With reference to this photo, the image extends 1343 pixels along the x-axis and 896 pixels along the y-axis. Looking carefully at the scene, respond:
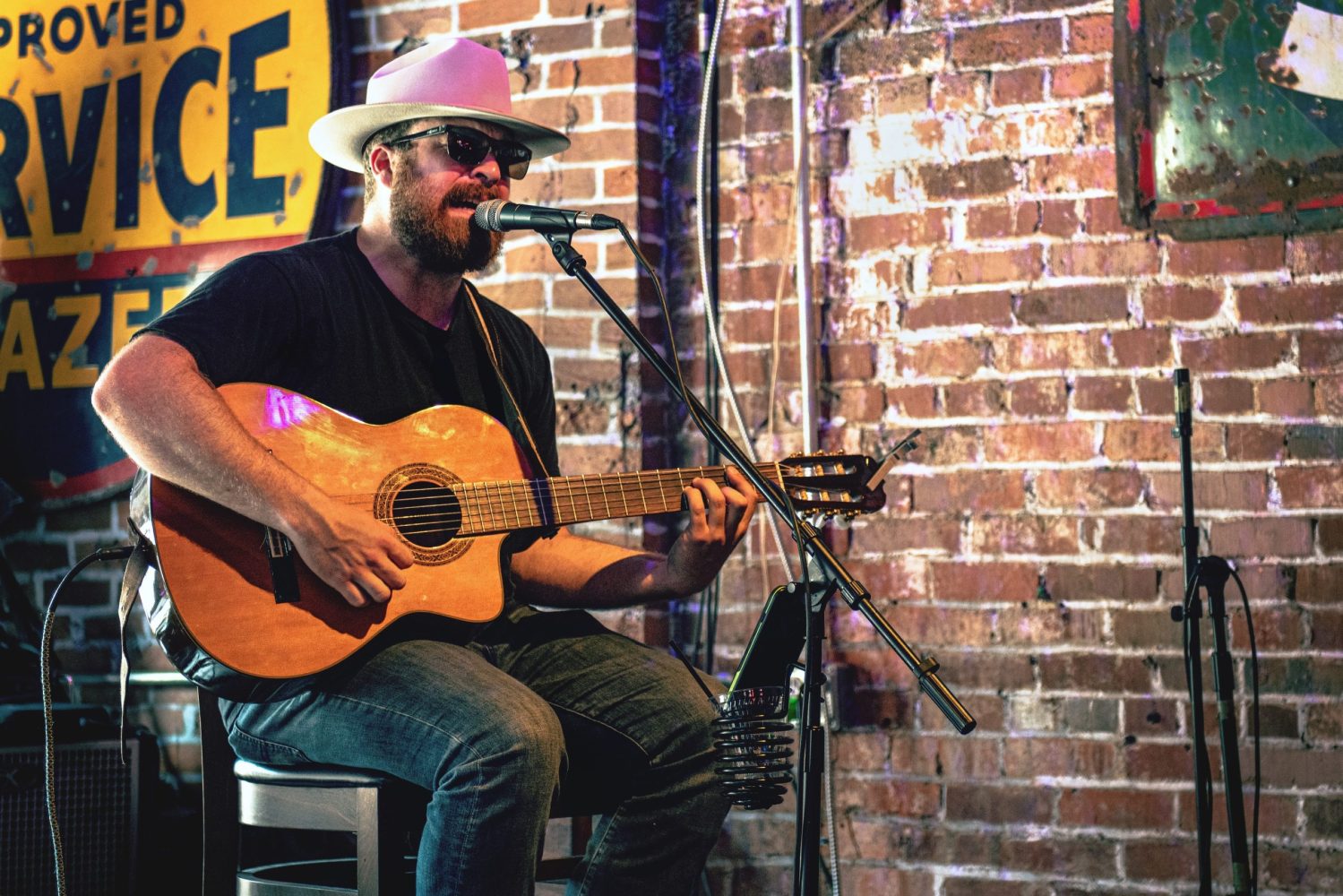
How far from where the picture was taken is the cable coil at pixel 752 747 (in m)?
1.80

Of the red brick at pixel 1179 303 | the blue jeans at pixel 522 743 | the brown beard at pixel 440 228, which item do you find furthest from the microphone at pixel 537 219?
the red brick at pixel 1179 303

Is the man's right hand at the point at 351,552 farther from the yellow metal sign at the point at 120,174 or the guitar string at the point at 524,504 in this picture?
the yellow metal sign at the point at 120,174

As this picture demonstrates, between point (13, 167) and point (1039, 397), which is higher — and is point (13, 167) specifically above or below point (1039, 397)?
above

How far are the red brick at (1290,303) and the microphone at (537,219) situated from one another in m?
1.48

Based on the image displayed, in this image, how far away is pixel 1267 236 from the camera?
8.98 feet

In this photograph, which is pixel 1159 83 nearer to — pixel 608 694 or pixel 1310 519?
pixel 1310 519

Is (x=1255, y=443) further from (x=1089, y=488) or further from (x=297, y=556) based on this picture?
(x=297, y=556)

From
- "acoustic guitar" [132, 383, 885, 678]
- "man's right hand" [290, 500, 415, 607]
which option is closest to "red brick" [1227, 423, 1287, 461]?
"acoustic guitar" [132, 383, 885, 678]

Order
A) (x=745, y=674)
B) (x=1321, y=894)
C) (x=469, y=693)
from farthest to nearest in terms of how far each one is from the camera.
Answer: (x=1321, y=894)
(x=469, y=693)
(x=745, y=674)

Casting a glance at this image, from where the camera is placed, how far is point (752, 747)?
1.81m

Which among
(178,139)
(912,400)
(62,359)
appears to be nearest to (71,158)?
(178,139)

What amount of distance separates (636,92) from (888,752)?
159 centimetres

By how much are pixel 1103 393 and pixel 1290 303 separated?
0.41 metres

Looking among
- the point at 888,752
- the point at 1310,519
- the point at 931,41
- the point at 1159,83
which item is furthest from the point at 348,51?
the point at 1310,519
